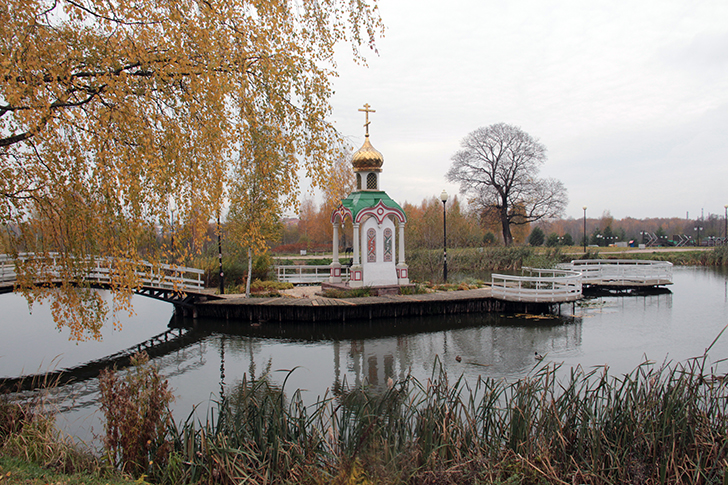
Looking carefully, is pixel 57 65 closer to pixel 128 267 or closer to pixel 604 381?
pixel 128 267

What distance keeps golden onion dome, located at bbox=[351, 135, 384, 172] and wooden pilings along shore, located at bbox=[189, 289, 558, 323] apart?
567 centimetres

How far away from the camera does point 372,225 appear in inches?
741

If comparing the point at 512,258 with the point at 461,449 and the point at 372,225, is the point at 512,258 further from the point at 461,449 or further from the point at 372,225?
the point at 461,449

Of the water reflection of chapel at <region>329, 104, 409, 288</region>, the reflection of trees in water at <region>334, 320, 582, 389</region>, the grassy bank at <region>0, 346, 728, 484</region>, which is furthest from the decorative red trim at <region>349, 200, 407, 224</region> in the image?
the grassy bank at <region>0, 346, 728, 484</region>

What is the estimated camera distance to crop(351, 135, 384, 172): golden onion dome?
774 inches

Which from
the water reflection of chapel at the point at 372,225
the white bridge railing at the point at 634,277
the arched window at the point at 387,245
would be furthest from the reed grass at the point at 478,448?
the white bridge railing at the point at 634,277

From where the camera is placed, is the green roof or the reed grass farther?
the green roof

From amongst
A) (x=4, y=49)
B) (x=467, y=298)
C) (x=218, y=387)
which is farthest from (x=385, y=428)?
(x=467, y=298)

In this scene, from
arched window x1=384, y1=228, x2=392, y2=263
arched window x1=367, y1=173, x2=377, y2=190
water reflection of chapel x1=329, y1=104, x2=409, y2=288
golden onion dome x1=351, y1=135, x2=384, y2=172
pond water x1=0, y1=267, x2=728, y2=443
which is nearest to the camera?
pond water x1=0, y1=267, x2=728, y2=443

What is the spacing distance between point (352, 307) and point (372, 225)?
4.10 m

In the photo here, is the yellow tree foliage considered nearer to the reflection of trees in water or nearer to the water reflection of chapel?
the reflection of trees in water

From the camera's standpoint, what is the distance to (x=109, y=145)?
4.41 meters

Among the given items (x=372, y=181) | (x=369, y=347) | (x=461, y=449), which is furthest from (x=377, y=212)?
(x=461, y=449)

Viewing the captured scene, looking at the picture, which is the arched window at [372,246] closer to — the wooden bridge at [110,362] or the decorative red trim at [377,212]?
the decorative red trim at [377,212]
